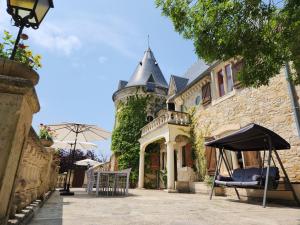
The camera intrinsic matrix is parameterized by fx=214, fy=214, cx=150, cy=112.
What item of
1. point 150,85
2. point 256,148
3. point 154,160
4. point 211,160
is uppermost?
point 150,85

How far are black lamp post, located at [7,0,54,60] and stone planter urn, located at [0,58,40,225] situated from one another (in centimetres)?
45

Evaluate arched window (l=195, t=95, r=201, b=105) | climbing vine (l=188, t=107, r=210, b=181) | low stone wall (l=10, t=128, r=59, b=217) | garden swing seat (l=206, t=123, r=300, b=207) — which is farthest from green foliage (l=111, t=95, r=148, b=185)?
low stone wall (l=10, t=128, r=59, b=217)

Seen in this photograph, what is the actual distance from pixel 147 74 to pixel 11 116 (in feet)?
61.9

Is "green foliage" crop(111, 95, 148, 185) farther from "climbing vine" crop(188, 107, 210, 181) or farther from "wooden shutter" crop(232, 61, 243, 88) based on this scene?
"wooden shutter" crop(232, 61, 243, 88)

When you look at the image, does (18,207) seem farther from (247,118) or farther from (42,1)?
(247,118)

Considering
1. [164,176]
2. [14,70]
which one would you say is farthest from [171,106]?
[14,70]

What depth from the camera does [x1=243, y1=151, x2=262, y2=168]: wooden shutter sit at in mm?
7711

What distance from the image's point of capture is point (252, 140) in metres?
6.55

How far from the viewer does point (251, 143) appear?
682 cm

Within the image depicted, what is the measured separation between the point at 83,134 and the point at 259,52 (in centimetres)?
769

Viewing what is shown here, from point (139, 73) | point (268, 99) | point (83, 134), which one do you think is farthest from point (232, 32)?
point (139, 73)

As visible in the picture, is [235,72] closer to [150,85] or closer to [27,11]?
[27,11]

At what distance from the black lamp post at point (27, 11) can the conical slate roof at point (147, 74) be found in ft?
53.4

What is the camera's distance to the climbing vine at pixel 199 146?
1063 centimetres
